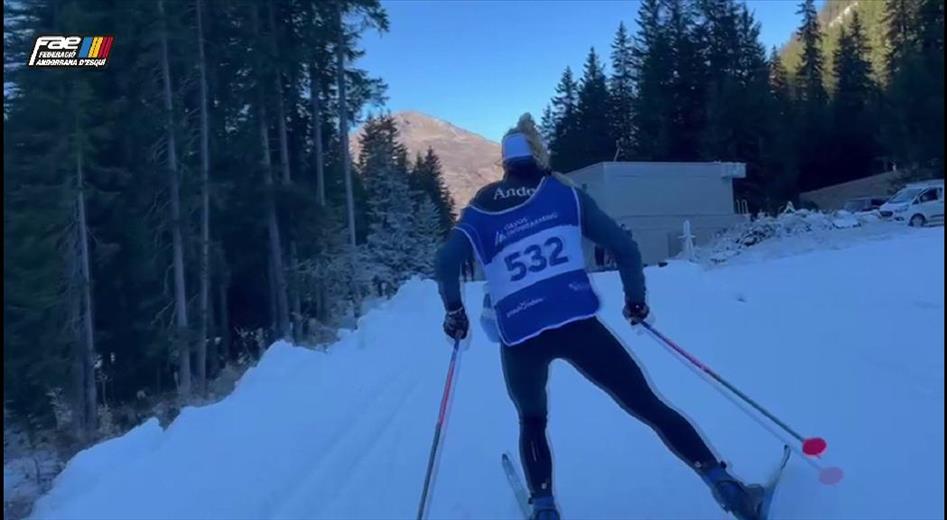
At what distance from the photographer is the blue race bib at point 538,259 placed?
389 centimetres

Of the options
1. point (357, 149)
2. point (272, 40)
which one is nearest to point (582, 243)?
point (272, 40)

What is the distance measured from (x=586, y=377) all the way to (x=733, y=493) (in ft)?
2.63

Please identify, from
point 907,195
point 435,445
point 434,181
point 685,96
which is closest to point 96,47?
point 435,445

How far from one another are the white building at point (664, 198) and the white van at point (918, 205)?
1157 cm

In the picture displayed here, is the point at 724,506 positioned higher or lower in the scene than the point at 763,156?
lower

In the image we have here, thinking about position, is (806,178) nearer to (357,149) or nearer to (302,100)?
(357,149)

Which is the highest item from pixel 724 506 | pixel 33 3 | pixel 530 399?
pixel 33 3

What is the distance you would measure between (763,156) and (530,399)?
54.7 m

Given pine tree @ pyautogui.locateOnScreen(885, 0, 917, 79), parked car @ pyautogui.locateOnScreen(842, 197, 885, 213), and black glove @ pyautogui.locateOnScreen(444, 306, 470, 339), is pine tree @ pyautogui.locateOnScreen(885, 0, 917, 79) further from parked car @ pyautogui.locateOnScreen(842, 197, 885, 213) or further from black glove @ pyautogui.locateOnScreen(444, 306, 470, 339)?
black glove @ pyautogui.locateOnScreen(444, 306, 470, 339)

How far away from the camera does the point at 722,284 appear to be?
48.4 ft

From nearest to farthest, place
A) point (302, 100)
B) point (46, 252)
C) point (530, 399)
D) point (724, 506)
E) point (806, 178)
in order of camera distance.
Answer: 1. point (724, 506)
2. point (530, 399)
3. point (46, 252)
4. point (302, 100)
5. point (806, 178)

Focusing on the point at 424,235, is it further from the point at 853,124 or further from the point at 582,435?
the point at 582,435

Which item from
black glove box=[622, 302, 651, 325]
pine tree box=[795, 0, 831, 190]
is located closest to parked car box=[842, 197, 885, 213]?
pine tree box=[795, 0, 831, 190]

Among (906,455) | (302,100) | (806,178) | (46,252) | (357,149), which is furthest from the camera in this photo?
(357,149)
